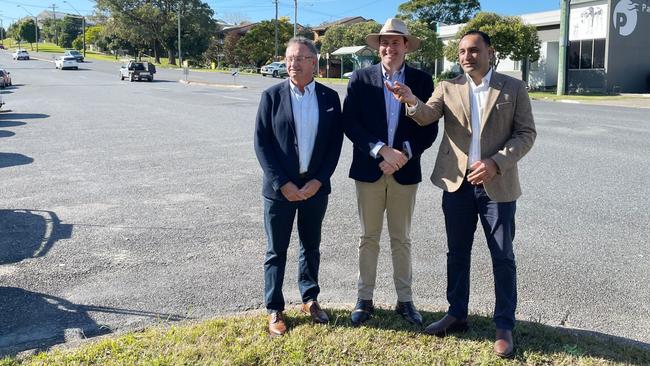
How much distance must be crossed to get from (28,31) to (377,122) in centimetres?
13715

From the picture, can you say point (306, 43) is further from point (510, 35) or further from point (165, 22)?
point (165, 22)

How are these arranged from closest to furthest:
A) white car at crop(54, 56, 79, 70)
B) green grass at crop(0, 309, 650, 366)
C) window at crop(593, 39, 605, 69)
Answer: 1. green grass at crop(0, 309, 650, 366)
2. window at crop(593, 39, 605, 69)
3. white car at crop(54, 56, 79, 70)

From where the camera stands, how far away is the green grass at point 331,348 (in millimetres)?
3609

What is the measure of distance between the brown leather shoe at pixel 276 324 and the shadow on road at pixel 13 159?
833 centimetres

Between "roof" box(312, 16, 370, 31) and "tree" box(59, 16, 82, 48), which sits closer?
"roof" box(312, 16, 370, 31)

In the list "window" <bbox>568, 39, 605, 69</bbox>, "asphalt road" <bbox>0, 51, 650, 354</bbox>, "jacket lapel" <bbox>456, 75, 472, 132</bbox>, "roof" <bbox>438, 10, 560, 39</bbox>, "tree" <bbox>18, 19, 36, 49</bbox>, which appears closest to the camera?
"jacket lapel" <bbox>456, 75, 472, 132</bbox>

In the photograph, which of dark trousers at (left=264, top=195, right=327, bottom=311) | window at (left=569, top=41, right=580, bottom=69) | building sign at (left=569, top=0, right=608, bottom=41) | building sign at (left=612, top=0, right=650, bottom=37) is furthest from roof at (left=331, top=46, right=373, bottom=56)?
dark trousers at (left=264, top=195, right=327, bottom=311)

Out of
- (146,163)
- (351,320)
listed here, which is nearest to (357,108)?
(351,320)

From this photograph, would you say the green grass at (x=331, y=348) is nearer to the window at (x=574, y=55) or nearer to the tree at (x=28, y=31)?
the window at (x=574, y=55)

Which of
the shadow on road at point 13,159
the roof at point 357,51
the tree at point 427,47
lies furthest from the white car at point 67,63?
the shadow on road at point 13,159

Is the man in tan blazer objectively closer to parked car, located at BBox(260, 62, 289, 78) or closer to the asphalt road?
the asphalt road

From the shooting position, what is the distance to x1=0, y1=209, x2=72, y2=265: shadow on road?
19.1ft

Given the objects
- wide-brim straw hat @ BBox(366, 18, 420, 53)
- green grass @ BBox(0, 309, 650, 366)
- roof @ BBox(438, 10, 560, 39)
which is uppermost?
roof @ BBox(438, 10, 560, 39)

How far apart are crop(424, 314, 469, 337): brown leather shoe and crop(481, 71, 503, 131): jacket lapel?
53.1 inches
